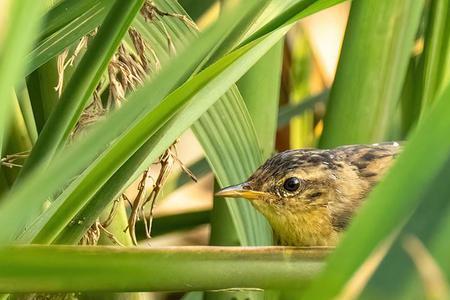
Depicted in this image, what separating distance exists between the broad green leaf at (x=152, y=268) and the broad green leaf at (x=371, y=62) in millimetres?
757

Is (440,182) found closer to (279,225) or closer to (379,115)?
(379,115)

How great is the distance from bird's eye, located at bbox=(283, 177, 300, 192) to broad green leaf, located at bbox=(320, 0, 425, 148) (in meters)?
0.22

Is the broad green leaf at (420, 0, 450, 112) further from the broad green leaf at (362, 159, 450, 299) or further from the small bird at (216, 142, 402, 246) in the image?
the broad green leaf at (362, 159, 450, 299)

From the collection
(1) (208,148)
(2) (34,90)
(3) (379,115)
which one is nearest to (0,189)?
(2) (34,90)

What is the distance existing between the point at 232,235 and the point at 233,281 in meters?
0.89

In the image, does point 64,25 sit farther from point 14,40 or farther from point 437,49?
point 437,49

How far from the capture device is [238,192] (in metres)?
1.61

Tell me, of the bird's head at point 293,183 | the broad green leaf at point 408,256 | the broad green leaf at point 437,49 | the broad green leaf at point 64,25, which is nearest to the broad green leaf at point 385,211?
the broad green leaf at point 408,256

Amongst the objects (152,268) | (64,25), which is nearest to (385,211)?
(152,268)

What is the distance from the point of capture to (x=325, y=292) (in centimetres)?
58

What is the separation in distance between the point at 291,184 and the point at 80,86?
35.2 inches

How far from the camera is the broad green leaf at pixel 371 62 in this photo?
1.59 m

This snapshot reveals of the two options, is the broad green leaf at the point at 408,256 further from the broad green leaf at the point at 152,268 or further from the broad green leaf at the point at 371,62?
the broad green leaf at the point at 371,62

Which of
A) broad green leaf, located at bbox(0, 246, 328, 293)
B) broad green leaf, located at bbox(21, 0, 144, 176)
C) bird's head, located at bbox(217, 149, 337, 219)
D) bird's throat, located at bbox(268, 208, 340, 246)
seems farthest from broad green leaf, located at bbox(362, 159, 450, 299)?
bird's throat, located at bbox(268, 208, 340, 246)
